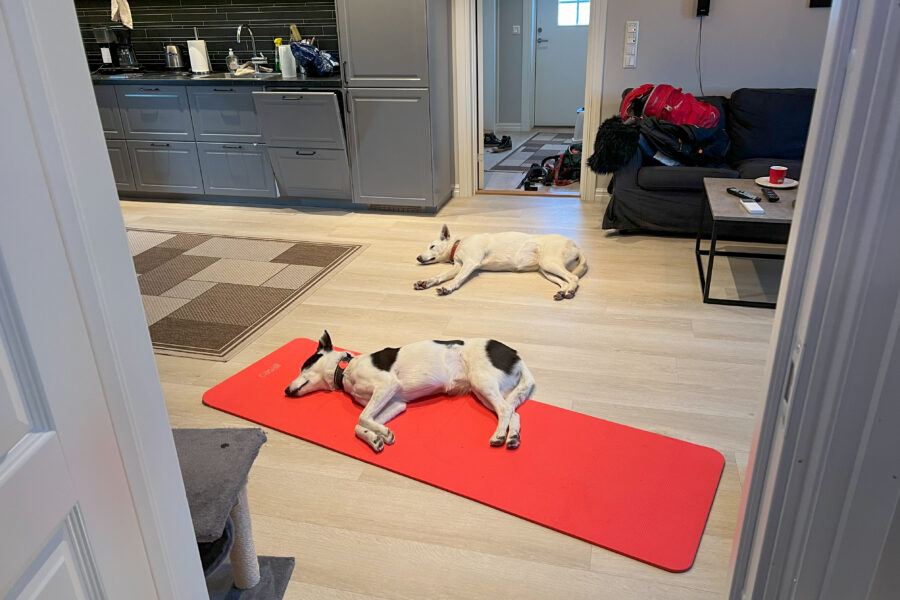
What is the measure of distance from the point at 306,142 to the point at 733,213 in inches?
128

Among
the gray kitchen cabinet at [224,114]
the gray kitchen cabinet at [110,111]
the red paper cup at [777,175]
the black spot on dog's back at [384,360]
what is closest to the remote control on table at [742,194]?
the red paper cup at [777,175]

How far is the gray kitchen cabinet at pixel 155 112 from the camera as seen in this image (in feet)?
17.2

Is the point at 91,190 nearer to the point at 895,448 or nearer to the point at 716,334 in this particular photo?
the point at 895,448

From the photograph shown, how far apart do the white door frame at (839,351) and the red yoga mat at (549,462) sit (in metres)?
1.02

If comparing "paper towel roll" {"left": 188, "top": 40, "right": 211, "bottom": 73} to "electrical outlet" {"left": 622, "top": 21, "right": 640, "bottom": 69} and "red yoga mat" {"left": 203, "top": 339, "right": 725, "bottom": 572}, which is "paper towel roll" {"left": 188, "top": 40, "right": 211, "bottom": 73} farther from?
"red yoga mat" {"left": 203, "top": 339, "right": 725, "bottom": 572}

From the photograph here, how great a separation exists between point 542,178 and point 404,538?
14.7ft

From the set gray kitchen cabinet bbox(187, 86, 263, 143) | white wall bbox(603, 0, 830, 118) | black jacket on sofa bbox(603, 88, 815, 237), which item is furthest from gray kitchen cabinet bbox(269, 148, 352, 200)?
white wall bbox(603, 0, 830, 118)

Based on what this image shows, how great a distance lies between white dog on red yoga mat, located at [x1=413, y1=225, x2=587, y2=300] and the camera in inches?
148

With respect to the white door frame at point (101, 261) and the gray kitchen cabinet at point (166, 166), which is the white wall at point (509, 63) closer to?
A: the gray kitchen cabinet at point (166, 166)

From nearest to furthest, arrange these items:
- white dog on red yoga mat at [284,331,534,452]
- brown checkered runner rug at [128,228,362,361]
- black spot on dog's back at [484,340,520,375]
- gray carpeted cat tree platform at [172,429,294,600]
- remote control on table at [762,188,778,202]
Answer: gray carpeted cat tree platform at [172,429,294,600] → white dog on red yoga mat at [284,331,534,452] → black spot on dog's back at [484,340,520,375] → brown checkered runner rug at [128,228,362,361] → remote control on table at [762,188,778,202]

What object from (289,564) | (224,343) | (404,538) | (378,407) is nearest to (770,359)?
(404,538)

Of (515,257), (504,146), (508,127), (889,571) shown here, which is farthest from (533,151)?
(889,571)

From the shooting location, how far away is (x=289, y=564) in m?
1.87

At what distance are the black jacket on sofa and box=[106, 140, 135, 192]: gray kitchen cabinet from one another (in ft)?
13.3
